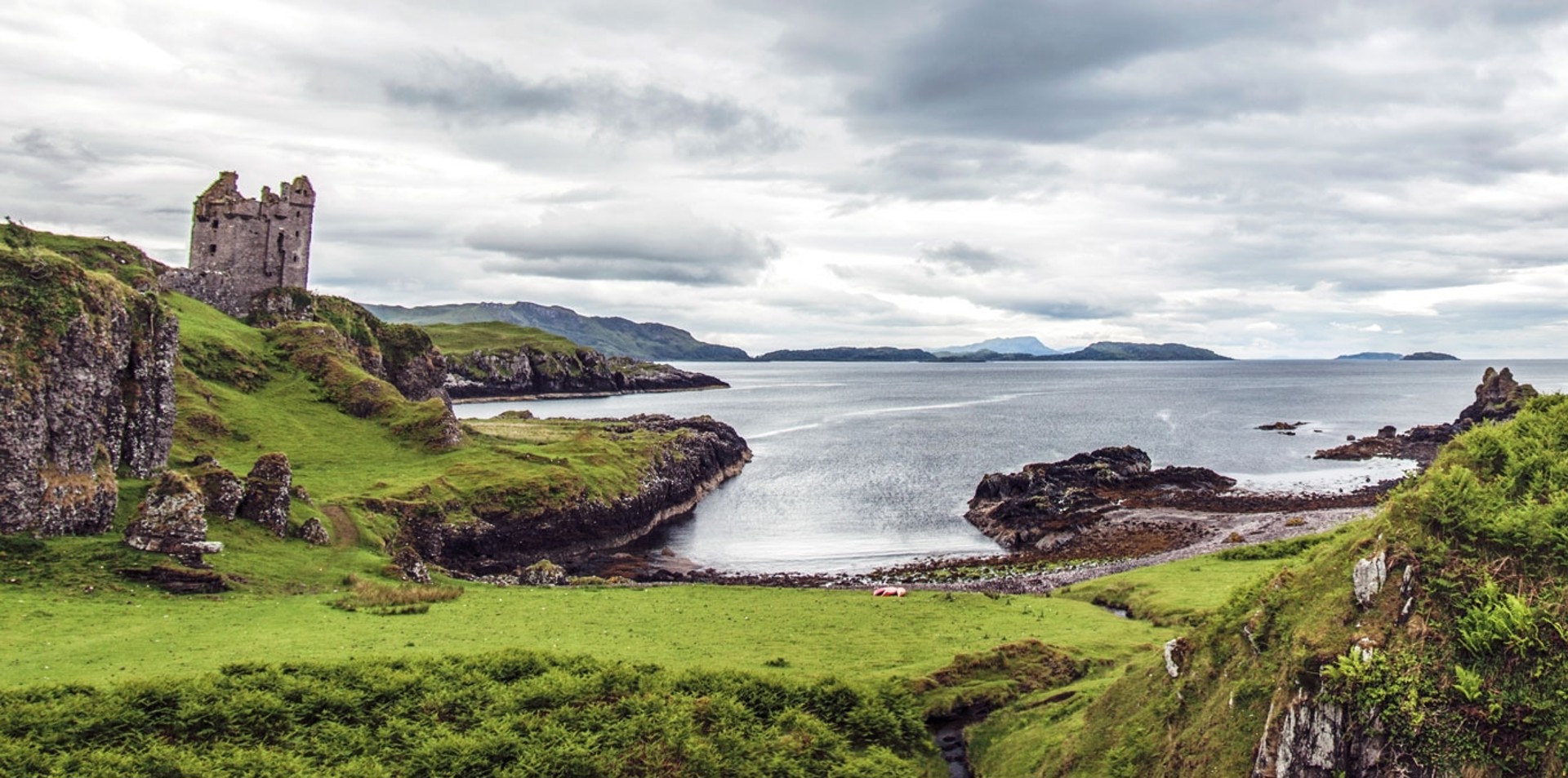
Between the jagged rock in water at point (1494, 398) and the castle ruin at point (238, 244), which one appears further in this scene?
the jagged rock in water at point (1494, 398)

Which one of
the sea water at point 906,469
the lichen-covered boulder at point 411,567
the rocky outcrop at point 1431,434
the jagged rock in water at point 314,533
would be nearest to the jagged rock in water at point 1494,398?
the rocky outcrop at point 1431,434

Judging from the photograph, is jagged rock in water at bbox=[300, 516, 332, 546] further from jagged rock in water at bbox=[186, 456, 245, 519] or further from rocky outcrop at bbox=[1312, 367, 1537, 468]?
rocky outcrop at bbox=[1312, 367, 1537, 468]

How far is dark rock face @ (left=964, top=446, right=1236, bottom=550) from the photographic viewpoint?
8288cm

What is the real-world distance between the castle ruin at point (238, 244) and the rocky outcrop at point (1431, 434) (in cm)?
13579

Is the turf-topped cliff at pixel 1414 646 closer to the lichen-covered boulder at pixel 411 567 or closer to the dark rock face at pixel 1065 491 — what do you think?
the lichen-covered boulder at pixel 411 567

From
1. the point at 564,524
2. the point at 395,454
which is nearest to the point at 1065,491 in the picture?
the point at 564,524

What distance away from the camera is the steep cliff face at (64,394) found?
40.1m

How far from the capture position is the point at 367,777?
76.1 feet

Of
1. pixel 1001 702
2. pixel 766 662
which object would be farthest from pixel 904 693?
pixel 766 662

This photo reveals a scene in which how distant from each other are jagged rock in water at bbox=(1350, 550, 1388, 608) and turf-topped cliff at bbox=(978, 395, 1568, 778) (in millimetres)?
38

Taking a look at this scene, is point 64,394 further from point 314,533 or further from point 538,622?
point 538,622

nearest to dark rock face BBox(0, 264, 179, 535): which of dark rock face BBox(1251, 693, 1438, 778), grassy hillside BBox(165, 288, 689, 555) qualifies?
grassy hillside BBox(165, 288, 689, 555)

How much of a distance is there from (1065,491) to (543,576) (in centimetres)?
5607

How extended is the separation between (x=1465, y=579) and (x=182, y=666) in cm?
3439
